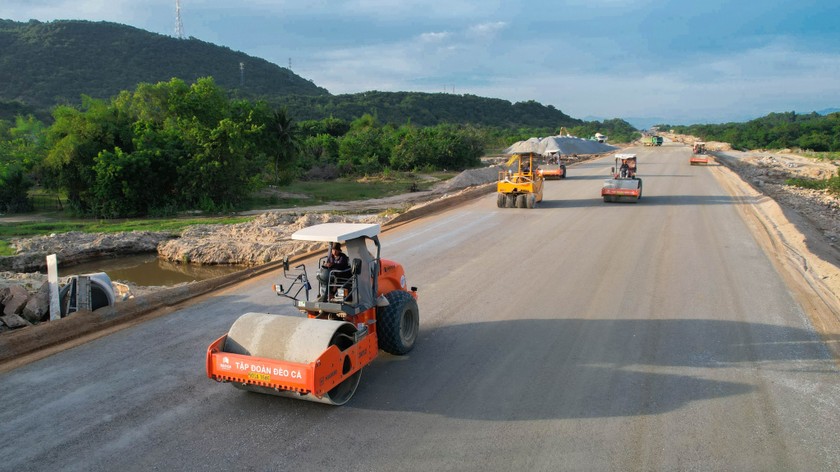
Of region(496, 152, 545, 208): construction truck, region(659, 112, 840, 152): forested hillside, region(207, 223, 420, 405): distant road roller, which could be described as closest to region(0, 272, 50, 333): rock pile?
region(207, 223, 420, 405): distant road roller

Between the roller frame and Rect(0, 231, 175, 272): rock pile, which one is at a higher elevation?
the roller frame

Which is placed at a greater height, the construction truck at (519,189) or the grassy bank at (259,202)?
the construction truck at (519,189)

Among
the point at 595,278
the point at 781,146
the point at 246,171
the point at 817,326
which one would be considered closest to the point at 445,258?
the point at 595,278

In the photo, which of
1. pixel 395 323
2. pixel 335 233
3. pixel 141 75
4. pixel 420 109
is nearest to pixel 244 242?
pixel 395 323

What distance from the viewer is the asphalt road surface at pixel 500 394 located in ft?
19.4

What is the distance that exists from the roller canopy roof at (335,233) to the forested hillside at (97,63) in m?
77.0

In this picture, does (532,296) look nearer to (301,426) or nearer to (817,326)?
(817,326)

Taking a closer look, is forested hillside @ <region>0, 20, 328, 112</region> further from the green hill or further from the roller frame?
the roller frame

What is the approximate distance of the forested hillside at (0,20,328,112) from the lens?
3499 inches

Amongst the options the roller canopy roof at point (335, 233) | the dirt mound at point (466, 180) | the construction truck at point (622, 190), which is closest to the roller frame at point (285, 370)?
the roller canopy roof at point (335, 233)

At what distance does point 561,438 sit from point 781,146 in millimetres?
103402

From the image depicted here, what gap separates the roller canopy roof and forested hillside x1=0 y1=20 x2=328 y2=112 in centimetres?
7705

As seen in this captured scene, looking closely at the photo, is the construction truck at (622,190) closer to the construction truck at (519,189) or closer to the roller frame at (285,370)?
the construction truck at (519,189)

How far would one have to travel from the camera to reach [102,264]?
20359mm
